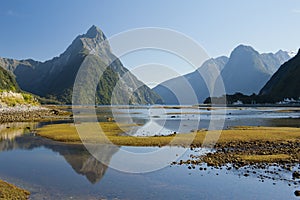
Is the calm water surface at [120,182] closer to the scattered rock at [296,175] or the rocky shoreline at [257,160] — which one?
the rocky shoreline at [257,160]

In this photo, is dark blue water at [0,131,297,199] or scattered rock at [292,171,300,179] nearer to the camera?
dark blue water at [0,131,297,199]

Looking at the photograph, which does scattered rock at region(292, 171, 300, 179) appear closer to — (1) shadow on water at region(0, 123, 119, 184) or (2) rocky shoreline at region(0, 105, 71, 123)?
(1) shadow on water at region(0, 123, 119, 184)

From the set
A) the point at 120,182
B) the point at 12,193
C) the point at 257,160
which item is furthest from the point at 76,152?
the point at 257,160

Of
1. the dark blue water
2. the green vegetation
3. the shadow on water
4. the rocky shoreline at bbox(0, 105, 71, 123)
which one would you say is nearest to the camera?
the green vegetation

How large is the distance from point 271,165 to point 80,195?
18.1 m

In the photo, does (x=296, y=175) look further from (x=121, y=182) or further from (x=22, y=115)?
(x=22, y=115)

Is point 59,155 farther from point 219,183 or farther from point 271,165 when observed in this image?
point 271,165

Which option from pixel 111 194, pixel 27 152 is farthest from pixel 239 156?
pixel 27 152

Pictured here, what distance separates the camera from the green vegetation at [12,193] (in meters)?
17.0

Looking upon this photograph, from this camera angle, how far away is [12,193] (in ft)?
58.3

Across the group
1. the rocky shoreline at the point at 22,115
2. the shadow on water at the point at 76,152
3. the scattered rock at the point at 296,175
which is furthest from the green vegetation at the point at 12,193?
the rocky shoreline at the point at 22,115

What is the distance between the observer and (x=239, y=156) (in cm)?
2841

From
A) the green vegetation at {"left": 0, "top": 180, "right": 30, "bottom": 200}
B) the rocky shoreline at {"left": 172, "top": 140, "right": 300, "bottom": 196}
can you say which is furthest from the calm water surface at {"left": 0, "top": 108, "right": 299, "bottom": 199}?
the rocky shoreline at {"left": 172, "top": 140, "right": 300, "bottom": 196}

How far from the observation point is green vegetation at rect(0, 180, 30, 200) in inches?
669
